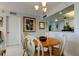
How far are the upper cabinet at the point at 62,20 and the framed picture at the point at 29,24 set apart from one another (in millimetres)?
235

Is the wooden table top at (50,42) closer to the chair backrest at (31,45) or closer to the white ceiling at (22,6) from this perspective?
the chair backrest at (31,45)

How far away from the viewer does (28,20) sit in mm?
1907

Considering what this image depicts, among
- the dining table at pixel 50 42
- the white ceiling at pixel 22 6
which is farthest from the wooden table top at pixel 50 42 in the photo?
the white ceiling at pixel 22 6

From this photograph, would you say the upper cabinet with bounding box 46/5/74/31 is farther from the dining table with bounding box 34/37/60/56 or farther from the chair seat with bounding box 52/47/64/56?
the chair seat with bounding box 52/47/64/56

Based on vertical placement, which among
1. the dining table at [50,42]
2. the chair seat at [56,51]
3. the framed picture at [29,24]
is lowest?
the chair seat at [56,51]

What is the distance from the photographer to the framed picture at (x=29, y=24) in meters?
1.88

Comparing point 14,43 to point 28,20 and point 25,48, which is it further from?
point 28,20

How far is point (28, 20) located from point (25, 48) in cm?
44

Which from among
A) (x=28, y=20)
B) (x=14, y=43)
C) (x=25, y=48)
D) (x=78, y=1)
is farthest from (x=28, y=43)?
(x=78, y=1)

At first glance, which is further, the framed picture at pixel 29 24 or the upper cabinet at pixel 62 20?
the framed picture at pixel 29 24

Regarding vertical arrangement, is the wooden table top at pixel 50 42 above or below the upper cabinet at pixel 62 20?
below

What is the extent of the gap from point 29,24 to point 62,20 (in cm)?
52

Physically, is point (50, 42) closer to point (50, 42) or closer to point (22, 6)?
point (50, 42)

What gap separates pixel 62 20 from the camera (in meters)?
1.83
